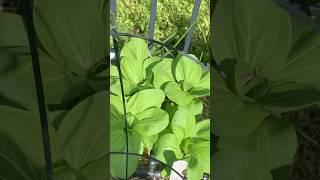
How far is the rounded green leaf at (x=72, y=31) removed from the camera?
1.87 feet

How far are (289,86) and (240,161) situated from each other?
121mm

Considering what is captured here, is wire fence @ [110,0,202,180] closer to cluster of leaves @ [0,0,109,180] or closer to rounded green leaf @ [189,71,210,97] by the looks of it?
rounded green leaf @ [189,71,210,97]

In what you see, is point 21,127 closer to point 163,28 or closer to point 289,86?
point 289,86

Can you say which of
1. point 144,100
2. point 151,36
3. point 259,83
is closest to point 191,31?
point 151,36

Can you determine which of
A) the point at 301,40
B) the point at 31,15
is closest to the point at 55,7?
the point at 31,15

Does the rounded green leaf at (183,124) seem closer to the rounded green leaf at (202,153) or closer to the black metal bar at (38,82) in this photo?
the rounded green leaf at (202,153)

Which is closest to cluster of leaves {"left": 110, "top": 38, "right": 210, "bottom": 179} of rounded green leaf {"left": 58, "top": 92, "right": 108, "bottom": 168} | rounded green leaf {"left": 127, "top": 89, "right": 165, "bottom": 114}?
rounded green leaf {"left": 127, "top": 89, "right": 165, "bottom": 114}

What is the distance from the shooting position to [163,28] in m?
1.47

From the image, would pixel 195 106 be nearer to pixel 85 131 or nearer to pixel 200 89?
pixel 200 89

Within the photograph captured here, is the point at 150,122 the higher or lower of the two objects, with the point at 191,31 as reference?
lower

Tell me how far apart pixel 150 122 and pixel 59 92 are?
368 mm

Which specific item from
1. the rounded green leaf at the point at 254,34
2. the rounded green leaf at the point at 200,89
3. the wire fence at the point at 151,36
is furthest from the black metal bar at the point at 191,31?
the rounded green leaf at the point at 254,34

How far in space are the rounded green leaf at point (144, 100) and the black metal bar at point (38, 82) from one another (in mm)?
342

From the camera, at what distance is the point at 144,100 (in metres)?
0.98
